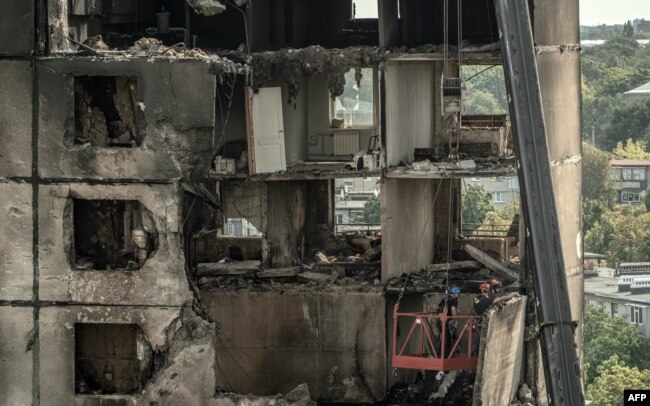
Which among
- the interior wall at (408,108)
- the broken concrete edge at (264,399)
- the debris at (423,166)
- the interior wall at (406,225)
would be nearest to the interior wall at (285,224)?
the interior wall at (406,225)

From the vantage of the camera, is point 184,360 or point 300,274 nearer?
point 184,360

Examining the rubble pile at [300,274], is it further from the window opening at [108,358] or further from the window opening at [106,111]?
the window opening at [106,111]

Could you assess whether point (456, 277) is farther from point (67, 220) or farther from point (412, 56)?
point (67, 220)

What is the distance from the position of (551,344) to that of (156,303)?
739 cm

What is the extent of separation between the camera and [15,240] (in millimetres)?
30734

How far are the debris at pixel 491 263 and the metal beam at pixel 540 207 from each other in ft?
A: 24.6

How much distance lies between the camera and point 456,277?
3709 cm

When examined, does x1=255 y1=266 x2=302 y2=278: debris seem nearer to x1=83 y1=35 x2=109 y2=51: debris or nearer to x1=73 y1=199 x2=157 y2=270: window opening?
x1=73 y1=199 x2=157 y2=270: window opening

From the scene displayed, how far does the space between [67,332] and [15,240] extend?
1859 millimetres

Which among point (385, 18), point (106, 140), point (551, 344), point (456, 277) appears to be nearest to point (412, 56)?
point (385, 18)

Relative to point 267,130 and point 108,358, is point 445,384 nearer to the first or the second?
point 267,130

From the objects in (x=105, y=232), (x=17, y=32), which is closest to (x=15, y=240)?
(x=105, y=232)

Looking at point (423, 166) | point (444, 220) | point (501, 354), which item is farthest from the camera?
point (444, 220)

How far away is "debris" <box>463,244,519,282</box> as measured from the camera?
36.2m
